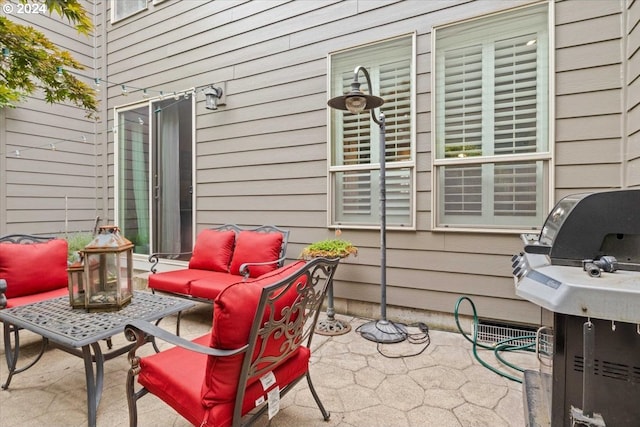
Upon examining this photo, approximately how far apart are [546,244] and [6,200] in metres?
5.96

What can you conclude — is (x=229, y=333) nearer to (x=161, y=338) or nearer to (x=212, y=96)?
Result: (x=161, y=338)

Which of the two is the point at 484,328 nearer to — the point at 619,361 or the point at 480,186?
the point at 480,186

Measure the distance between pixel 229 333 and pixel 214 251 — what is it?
95.9 inches

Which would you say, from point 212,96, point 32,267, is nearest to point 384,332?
point 32,267

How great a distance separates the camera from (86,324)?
6.02 ft

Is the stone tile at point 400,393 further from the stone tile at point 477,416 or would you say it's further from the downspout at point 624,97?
the downspout at point 624,97

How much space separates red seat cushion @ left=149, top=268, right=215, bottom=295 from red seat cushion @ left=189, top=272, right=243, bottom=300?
8 cm

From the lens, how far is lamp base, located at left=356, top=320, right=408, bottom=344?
271cm

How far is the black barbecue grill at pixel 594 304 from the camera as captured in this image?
0.97m

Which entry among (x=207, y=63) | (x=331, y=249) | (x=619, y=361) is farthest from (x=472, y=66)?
(x=207, y=63)

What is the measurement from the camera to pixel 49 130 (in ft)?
15.6

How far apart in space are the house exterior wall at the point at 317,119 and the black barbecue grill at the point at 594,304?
132cm

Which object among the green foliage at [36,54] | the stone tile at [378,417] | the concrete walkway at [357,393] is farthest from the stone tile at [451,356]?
the green foliage at [36,54]

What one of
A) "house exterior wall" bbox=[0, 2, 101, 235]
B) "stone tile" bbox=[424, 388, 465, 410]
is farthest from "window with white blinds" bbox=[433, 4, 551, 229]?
"house exterior wall" bbox=[0, 2, 101, 235]
